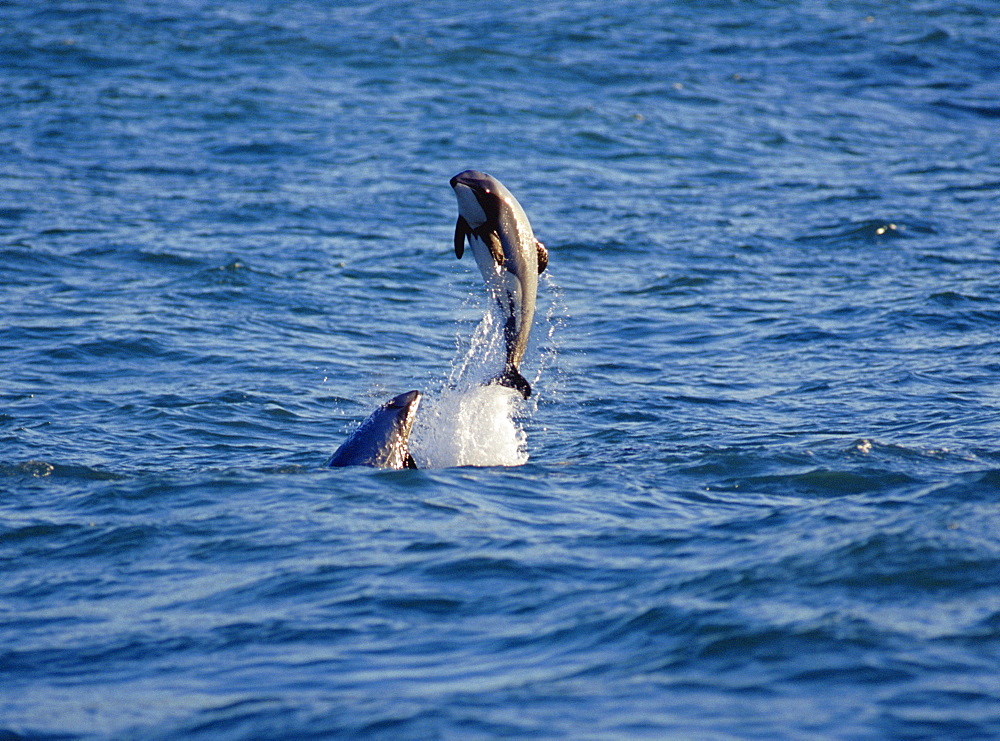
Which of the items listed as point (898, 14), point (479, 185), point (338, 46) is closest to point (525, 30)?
point (338, 46)

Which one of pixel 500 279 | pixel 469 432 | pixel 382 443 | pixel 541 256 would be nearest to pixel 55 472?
pixel 382 443

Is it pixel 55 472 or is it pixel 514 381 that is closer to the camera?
pixel 514 381

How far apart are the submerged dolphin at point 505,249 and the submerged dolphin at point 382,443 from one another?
812 millimetres

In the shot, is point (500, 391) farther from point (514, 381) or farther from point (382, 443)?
point (382, 443)

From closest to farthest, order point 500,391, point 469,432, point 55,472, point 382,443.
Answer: point 382,443, point 55,472, point 469,432, point 500,391

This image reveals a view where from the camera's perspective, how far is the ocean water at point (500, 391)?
18.7 feet

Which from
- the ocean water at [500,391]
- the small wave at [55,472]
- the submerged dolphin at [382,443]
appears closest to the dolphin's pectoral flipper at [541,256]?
the ocean water at [500,391]

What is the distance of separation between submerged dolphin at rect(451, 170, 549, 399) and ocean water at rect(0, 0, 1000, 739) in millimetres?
700

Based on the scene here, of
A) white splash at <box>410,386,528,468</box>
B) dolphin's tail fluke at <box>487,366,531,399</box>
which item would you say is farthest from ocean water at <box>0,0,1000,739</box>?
dolphin's tail fluke at <box>487,366,531,399</box>

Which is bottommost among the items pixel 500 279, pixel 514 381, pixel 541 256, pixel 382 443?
pixel 382 443

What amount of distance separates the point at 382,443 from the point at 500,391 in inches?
52.0

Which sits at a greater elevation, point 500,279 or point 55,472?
point 500,279

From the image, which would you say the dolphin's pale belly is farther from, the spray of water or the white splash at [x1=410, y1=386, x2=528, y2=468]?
the white splash at [x1=410, y1=386, x2=528, y2=468]

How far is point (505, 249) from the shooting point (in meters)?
8.70
